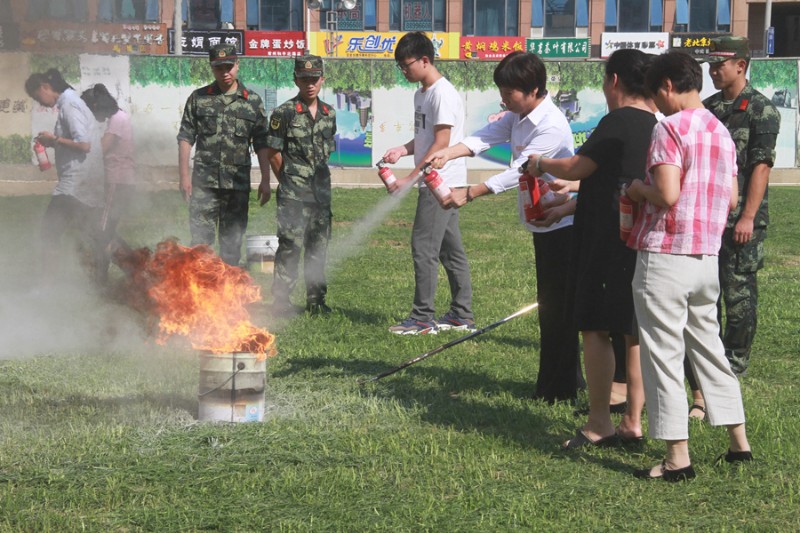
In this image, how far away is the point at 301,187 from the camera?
962cm

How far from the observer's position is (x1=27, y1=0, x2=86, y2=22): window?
22.1 feet

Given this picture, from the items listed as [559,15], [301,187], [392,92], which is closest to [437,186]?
[301,187]

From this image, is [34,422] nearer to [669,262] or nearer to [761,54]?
[669,262]

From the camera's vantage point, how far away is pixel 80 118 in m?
9.84

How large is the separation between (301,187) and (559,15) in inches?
1797

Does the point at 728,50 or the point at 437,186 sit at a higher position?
the point at 728,50

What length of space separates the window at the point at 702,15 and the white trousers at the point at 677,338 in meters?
51.2

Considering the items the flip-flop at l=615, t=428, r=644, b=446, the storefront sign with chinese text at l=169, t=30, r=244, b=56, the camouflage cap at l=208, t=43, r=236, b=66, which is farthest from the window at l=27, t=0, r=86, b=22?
the storefront sign with chinese text at l=169, t=30, r=244, b=56

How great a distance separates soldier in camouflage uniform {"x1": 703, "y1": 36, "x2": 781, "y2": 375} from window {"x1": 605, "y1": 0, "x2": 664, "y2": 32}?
1890 inches

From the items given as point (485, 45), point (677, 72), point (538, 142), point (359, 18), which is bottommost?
point (538, 142)

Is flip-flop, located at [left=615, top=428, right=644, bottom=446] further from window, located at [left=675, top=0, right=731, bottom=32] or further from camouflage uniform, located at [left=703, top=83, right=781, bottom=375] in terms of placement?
window, located at [left=675, top=0, right=731, bottom=32]

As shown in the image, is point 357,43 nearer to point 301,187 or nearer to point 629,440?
point 301,187

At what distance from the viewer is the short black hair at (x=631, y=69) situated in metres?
5.52

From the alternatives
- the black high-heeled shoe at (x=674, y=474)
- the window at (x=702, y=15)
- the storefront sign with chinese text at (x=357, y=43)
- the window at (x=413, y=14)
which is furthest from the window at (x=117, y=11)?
the window at (x=702, y=15)
